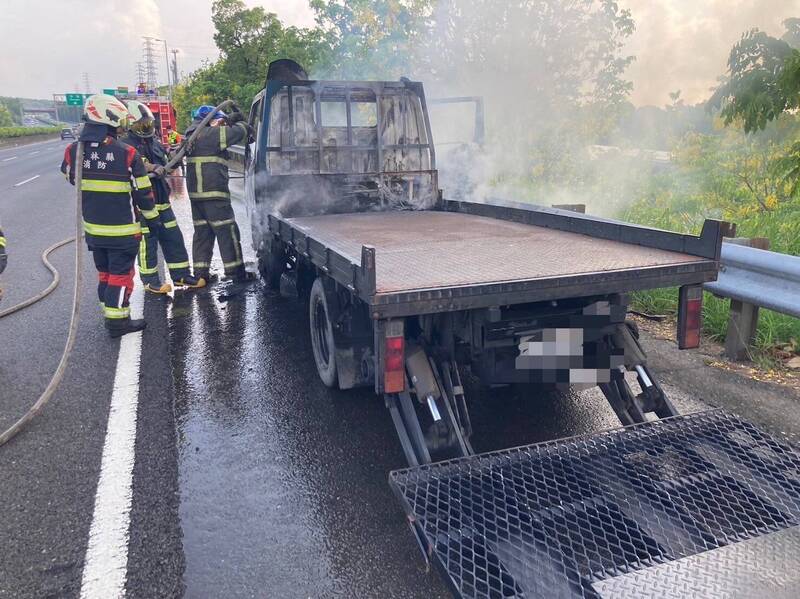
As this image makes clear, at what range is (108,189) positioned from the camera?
18.1ft

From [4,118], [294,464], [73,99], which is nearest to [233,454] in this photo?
[294,464]

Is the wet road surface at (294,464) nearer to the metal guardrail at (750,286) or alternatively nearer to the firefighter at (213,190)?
the metal guardrail at (750,286)

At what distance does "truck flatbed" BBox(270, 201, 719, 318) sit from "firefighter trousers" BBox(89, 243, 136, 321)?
1.57 metres

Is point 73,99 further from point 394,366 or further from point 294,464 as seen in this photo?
point 394,366

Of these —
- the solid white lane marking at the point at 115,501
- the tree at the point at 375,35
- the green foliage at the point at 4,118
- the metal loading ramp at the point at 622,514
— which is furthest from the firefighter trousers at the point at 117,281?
the green foliage at the point at 4,118

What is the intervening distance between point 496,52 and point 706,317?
6641mm

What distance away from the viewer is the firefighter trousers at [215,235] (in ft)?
23.3

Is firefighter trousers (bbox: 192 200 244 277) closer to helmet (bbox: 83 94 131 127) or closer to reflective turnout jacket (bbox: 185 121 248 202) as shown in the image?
reflective turnout jacket (bbox: 185 121 248 202)

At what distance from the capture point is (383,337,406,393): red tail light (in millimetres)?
2793

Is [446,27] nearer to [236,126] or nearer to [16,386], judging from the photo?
[236,126]

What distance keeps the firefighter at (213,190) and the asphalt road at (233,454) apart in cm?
132

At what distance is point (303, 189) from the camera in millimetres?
5891

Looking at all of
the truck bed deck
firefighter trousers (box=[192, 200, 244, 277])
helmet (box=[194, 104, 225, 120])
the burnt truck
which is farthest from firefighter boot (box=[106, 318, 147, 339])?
helmet (box=[194, 104, 225, 120])

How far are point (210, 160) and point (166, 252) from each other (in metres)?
1.13
